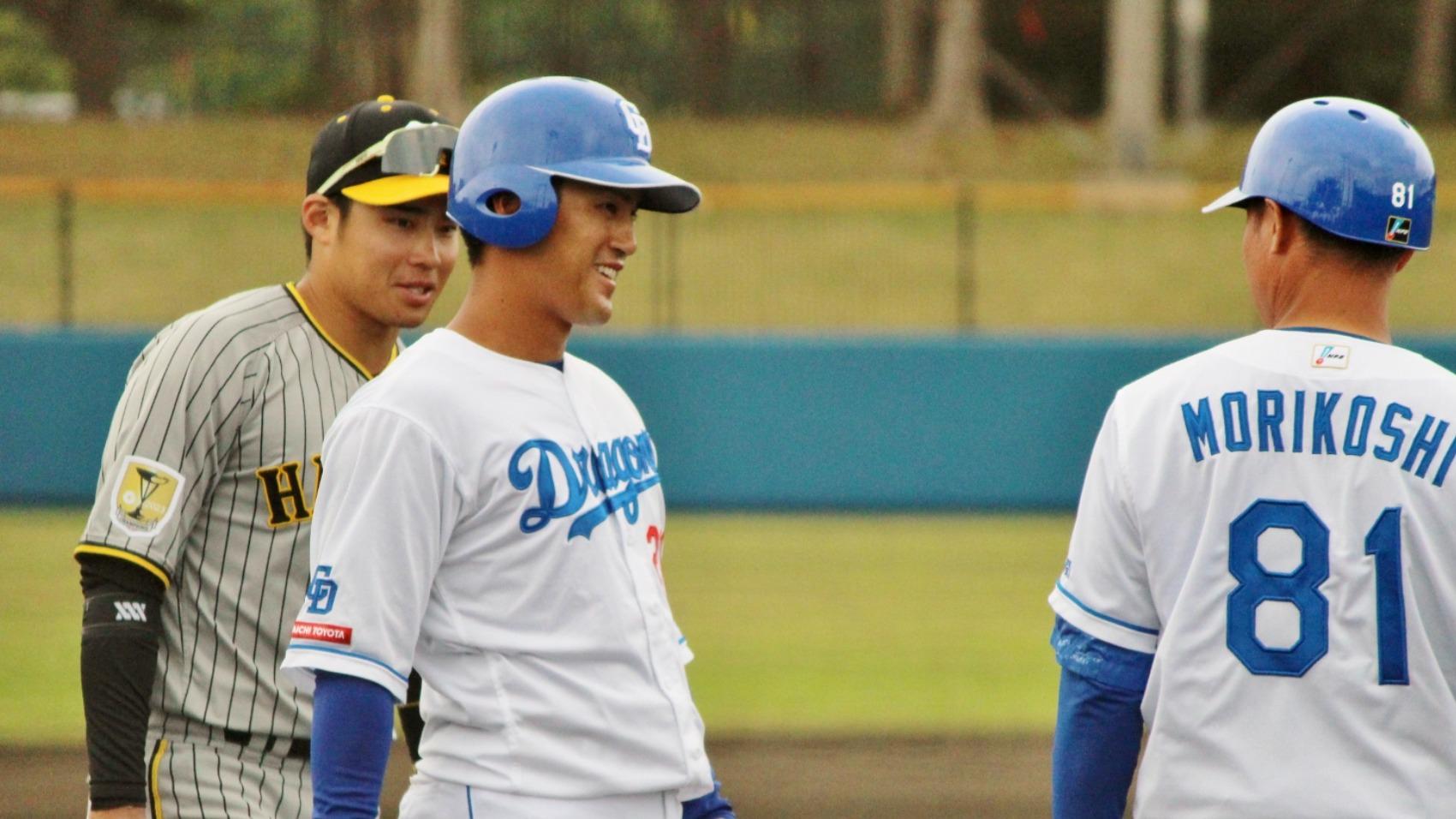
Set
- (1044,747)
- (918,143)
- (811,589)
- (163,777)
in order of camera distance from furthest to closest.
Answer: (918,143) → (811,589) → (1044,747) → (163,777)

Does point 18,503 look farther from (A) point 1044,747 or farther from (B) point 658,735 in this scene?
(B) point 658,735

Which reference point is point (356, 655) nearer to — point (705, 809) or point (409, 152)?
point (705, 809)

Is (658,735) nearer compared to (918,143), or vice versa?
(658,735)

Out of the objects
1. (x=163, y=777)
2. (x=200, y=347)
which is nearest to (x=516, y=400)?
(x=200, y=347)

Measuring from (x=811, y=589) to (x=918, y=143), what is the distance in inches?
954

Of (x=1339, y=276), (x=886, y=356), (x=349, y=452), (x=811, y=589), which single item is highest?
(x=1339, y=276)

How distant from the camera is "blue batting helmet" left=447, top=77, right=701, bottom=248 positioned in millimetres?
2959

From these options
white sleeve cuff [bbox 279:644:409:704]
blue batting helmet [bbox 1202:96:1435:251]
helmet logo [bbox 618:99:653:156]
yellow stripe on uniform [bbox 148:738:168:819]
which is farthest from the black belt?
blue batting helmet [bbox 1202:96:1435:251]

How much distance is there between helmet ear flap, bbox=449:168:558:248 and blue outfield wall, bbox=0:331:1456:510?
10.2m

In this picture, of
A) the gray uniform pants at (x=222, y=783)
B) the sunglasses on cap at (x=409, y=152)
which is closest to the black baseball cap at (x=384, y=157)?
the sunglasses on cap at (x=409, y=152)

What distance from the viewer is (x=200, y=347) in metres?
3.45

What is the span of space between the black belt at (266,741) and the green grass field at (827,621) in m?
4.18

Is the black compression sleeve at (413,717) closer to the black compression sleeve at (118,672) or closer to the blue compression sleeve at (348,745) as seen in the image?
the black compression sleeve at (118,672)

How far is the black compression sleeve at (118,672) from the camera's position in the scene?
324cm
